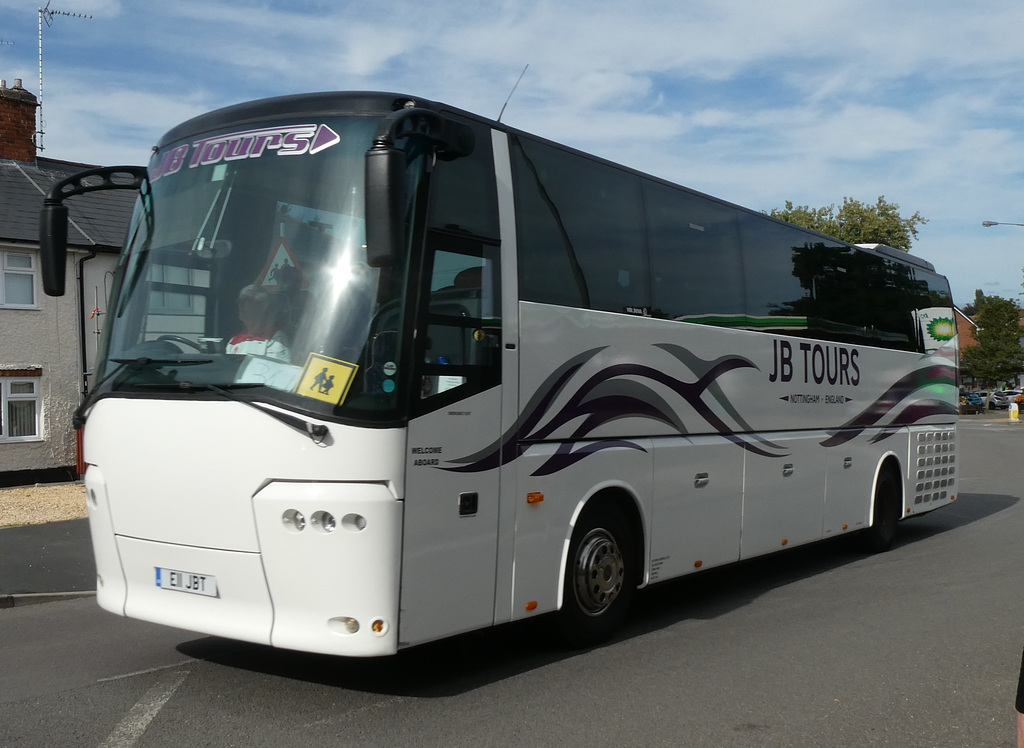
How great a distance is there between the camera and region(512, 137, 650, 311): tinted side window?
6.66 metres

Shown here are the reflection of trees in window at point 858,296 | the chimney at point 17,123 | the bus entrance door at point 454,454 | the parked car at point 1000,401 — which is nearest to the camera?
the bus entrance door at point 454,454

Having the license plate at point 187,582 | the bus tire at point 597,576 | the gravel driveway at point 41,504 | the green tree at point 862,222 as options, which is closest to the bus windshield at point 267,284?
the license plate at point 187,582

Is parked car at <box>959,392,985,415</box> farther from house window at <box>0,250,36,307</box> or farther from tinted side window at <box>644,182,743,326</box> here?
tinted side window at <box>644,182,743,326</box>

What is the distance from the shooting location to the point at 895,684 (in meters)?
6.13

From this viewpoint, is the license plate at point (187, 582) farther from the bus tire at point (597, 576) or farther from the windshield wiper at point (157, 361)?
the bus tire at point (597, 576)

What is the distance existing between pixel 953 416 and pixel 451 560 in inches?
427

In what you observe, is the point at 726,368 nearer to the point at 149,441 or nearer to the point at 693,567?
the point at 693,567

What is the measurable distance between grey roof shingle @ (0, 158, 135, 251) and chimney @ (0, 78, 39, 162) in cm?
33

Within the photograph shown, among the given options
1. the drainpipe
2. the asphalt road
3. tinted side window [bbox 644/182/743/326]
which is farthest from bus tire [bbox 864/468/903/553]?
the drainpipe

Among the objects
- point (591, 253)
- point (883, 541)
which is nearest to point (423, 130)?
point (591, 253)

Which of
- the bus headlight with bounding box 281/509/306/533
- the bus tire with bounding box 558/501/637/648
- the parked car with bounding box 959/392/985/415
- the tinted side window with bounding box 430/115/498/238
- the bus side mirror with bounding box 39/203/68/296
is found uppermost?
the tinted side window with bounding box 430/115/498/238

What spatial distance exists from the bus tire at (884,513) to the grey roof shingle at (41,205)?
52.8 ft

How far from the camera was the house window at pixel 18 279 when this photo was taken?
69.1 feet

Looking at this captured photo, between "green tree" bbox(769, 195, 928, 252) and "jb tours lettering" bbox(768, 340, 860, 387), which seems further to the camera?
"green tree" bbox(769, 195, 928, 252)
